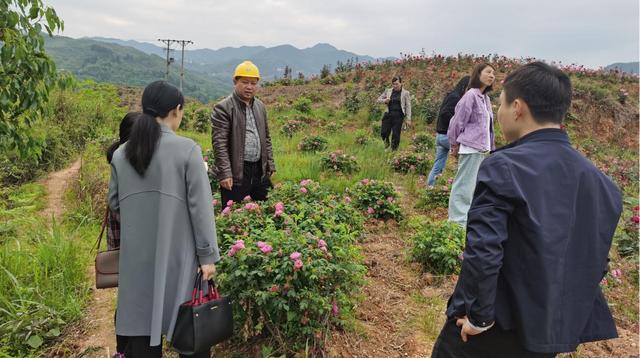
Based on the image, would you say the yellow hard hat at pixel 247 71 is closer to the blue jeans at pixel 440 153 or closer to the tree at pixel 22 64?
the tree at pixel 22 64

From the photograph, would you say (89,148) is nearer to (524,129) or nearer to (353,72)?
(524,129)

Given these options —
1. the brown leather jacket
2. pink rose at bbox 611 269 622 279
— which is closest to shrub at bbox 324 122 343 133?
the brown leather jacket

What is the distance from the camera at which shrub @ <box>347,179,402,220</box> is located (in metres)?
5.16

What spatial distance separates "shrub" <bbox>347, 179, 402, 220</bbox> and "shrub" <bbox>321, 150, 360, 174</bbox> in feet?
4.41

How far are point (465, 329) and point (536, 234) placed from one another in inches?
18.0

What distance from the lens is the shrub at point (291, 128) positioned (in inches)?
424

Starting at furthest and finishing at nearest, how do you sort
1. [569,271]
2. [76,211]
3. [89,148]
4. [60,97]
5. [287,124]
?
[287,124]
[60,97]
[89,148]
[76,211]
[569,271]

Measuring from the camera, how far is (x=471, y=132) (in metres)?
4.19

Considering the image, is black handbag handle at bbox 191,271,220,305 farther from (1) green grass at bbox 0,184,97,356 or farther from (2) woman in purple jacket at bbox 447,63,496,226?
(2) woman in purple jacket at bbox 447,63,496,226

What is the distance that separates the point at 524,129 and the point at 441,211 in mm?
4151

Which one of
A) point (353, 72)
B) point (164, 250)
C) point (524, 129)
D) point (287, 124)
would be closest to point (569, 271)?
point (524, 129)

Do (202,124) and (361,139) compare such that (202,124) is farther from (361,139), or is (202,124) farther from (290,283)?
(290,283)

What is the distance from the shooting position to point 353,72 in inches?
769

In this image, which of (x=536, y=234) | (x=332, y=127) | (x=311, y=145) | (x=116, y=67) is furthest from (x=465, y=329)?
(x=116, y=67)
